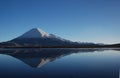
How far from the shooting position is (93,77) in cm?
1491

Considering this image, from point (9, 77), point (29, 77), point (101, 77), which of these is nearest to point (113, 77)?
point (101, 77)

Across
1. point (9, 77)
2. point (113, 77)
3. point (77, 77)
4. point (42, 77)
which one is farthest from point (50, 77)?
point (113, 77)

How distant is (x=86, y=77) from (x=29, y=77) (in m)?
3.71

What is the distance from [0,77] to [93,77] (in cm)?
604

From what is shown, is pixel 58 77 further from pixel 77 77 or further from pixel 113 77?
pixel 113 77

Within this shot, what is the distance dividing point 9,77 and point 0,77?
57 cm

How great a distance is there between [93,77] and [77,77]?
104 centimetres

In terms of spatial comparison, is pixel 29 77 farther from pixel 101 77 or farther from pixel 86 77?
pixel 101 77

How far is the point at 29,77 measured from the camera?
1502cm

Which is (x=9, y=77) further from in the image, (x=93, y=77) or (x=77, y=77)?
(x=93, y=77)

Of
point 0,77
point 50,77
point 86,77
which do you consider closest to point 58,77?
point 50,77

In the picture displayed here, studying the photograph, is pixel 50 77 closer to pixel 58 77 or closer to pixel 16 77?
pixel 58 77

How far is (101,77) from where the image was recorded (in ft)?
48.8

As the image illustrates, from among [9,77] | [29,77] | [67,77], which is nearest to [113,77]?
[67,77]
